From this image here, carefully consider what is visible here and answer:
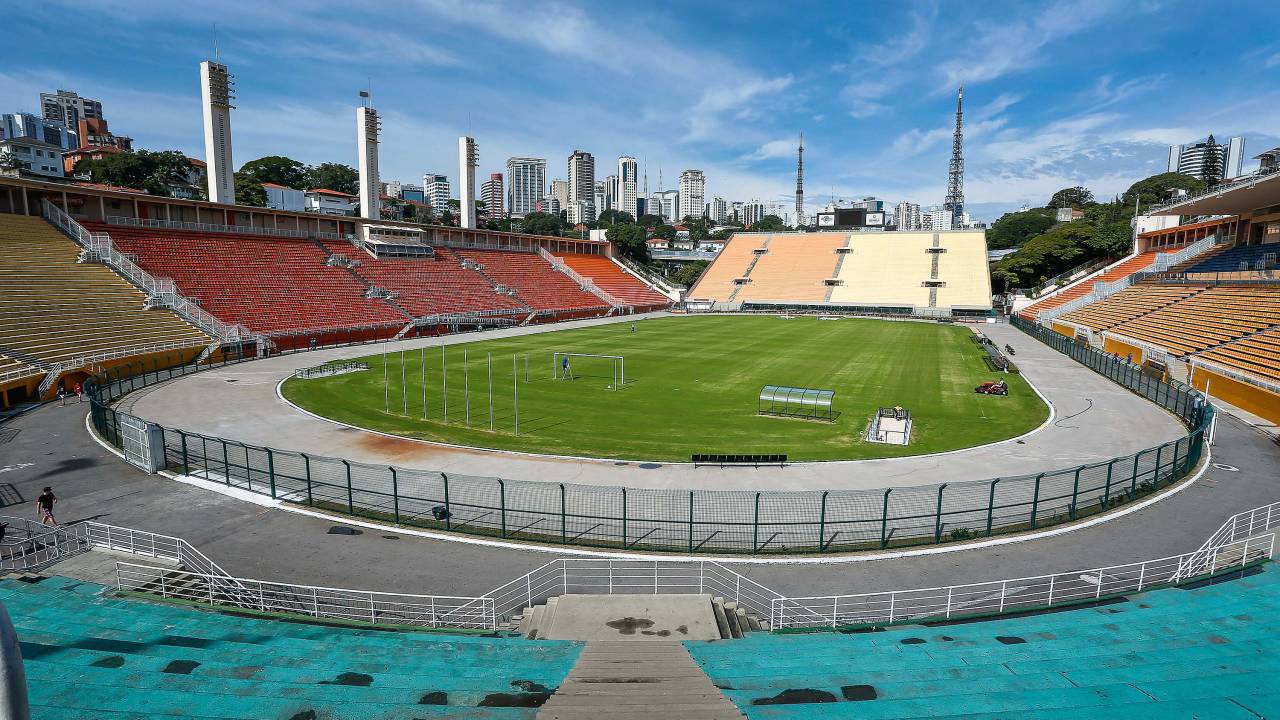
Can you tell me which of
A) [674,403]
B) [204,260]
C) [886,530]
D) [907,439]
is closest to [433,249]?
[204,260]

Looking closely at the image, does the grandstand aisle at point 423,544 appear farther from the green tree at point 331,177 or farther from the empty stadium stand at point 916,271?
the green tree at point 331,177

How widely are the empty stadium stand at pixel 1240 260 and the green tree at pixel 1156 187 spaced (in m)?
95.5

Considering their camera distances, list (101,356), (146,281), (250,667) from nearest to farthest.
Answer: (250,667), (101,356), (146,281)

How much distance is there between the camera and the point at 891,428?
2467 cm

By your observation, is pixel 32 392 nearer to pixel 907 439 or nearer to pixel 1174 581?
pixel 907 439

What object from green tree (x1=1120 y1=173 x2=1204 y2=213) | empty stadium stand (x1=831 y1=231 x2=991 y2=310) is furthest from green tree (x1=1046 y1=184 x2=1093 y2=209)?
empty stadium stand (x1=831 y1=231 x2=991 y2=310)

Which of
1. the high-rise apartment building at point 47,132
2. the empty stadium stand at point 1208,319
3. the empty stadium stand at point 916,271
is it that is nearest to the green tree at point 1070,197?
the empty stadium stand at point 916,271

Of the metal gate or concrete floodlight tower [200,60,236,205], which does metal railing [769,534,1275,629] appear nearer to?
the metal gate

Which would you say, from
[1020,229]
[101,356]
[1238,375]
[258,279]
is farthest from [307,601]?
[1020,229]

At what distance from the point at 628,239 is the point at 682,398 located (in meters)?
88.9

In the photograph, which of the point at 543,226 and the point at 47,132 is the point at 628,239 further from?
the point at 47,132

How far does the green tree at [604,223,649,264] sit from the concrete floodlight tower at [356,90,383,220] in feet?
152

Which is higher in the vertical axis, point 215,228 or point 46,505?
point 215,228

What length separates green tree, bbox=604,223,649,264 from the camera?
116125 mm
